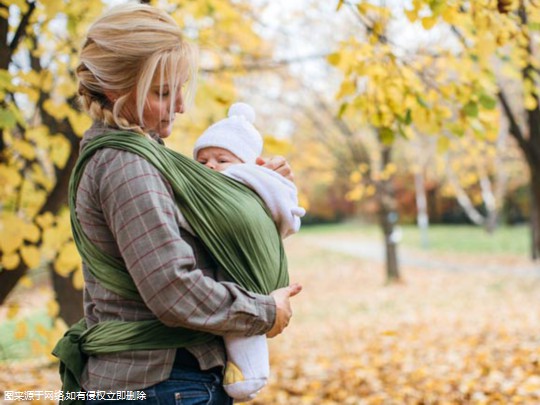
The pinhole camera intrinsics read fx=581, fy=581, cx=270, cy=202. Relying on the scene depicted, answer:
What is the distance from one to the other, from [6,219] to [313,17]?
9.23 m

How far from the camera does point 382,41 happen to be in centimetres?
347

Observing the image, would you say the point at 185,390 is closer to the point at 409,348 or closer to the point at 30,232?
the point at 30,232

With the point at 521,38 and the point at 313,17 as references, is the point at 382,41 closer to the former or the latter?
the point at 521,38

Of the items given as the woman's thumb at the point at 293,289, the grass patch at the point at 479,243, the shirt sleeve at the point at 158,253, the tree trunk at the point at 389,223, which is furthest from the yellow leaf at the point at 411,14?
the grass patch at the point at 479,243

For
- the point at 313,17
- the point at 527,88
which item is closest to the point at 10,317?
the point at 527,88

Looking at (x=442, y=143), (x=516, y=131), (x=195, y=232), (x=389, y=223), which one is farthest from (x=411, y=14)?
(x=389, y=223)

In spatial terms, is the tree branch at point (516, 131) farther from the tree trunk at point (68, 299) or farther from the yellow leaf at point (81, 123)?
the tree trunk at point (68, 299)

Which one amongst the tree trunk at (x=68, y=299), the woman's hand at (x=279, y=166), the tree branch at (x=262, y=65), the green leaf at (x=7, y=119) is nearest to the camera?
the woman's hand at (x=279, y=166)

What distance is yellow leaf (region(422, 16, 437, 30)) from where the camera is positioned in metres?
2.74

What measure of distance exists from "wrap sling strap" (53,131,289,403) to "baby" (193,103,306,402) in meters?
0.08

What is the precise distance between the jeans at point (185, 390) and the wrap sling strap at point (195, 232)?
8cm

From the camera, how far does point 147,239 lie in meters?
1.22

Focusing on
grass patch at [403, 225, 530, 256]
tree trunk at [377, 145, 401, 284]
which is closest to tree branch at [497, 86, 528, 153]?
tree trunk at [377, 145, 401, 284]

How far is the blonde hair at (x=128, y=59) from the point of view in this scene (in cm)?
130
